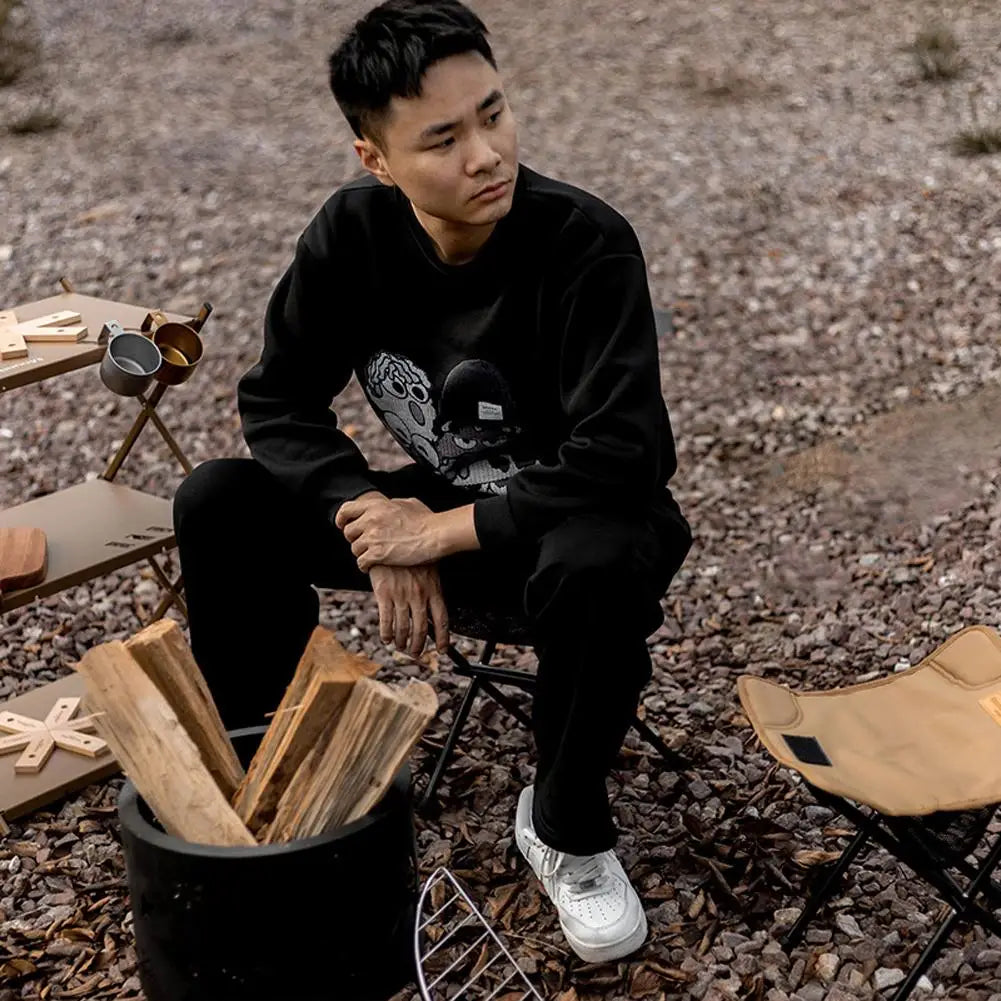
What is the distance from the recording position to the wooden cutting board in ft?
9.42

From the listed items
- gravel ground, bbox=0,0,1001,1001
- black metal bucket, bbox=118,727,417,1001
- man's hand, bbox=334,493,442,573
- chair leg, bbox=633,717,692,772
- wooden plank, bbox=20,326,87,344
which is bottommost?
gravel ground, bbox=0,0,1001,1001

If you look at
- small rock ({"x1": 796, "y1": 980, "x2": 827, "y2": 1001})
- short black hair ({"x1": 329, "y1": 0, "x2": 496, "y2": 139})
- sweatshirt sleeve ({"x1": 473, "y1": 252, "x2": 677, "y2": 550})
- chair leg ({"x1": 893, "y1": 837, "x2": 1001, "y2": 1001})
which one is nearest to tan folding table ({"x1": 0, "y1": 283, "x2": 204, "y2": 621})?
short black hair ({"x1": 329, "y1": 0, "x2": 496, "y2": 139})

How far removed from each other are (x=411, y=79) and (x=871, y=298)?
3.58 m

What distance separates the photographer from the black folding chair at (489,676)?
8.66 feet

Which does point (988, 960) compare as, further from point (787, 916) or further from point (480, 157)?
point (480, 157)

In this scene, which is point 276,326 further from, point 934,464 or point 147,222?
point 147,222

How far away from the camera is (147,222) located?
6520 mm

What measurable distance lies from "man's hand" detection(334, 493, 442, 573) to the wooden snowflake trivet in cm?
97

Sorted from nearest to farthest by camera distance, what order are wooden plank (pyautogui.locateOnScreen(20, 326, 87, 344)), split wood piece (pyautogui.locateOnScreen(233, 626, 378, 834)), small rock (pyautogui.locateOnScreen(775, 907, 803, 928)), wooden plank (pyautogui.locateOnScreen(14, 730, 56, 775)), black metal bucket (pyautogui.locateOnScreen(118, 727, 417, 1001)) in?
black metal bucket (pyautogui.locateOnScreen(118, 727, 417, 1001)) < split wood piece (pyautogui.locateOnScreen(233, 626, 378, 834)) < small rock (pyautogui.locateOnScreen(775, 907, 803, 928)) < wooden plank (pyautogui.locateOnScreen(20, 326, 87, 344)) < wooden plank (pyautogui.locateOnScreen(14, 730, 56, 775))

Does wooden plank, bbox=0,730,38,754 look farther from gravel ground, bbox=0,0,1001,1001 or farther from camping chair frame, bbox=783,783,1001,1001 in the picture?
camping chair frame, bbox=783,783,1001,1001

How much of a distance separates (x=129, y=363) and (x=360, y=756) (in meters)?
1.17

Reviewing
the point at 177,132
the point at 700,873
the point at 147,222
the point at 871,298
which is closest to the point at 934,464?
the point at 871,298

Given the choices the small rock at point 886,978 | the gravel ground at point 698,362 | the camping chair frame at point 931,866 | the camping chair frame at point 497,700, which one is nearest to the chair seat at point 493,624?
the camping chair frame at point 497,700

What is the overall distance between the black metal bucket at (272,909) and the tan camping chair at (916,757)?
0.72 m
